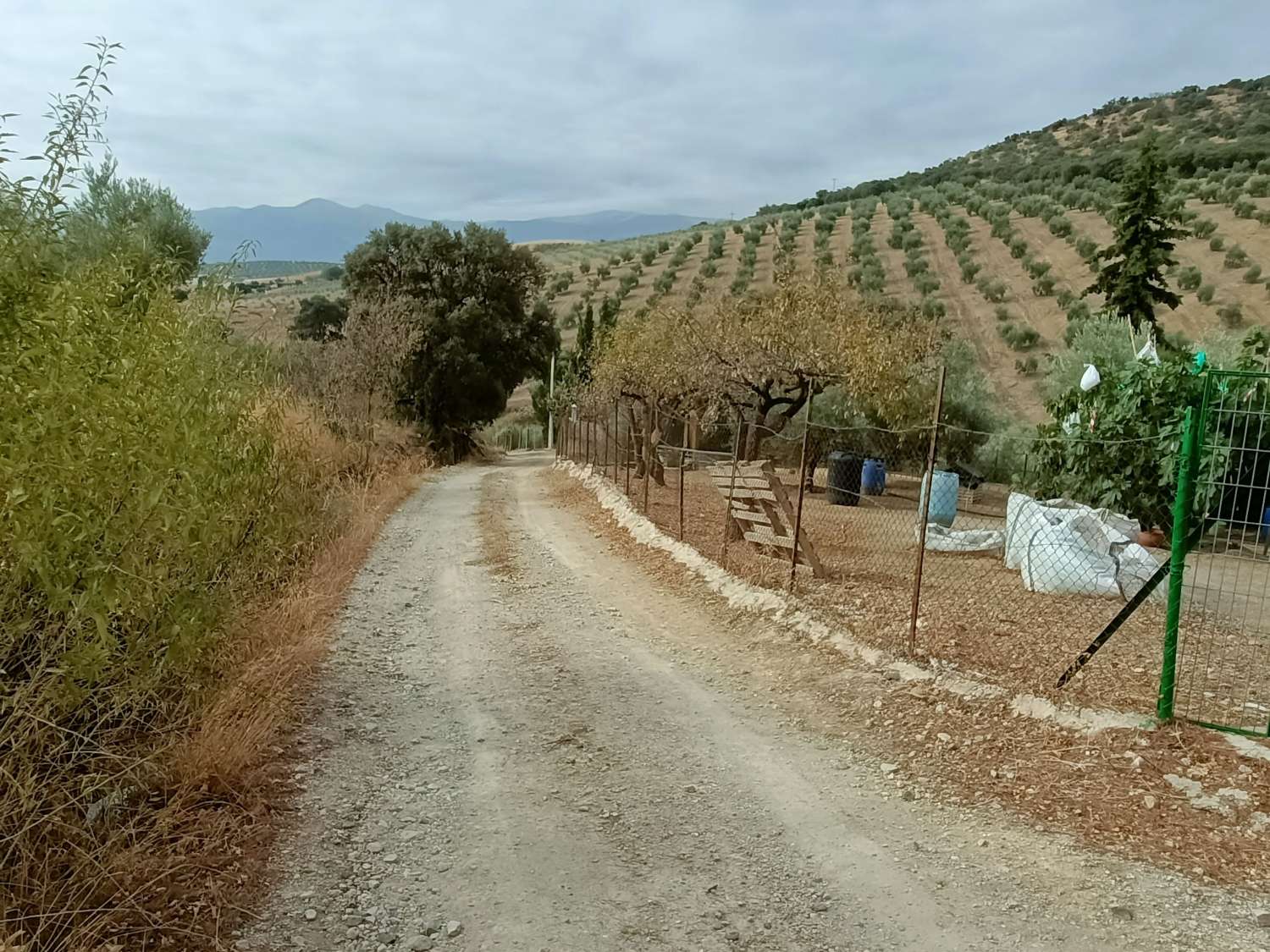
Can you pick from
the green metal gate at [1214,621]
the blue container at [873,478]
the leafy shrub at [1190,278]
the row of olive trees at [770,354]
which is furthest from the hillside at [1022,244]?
the green metal gate at [1214,621]

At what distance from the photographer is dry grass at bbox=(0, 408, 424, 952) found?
2.98 m

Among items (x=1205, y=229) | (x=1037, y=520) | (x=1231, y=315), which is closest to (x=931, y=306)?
(x=1231, y=315)

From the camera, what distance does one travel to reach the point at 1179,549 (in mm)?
4980

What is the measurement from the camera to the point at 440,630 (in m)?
7.67

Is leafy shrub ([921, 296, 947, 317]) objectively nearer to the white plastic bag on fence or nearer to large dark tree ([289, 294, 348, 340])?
the white plastic bag on fence

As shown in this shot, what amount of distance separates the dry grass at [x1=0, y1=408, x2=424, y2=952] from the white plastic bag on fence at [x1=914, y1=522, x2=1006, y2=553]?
7766 mm

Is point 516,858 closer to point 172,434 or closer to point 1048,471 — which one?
point 172,434

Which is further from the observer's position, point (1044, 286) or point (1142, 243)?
point (1044, 286)

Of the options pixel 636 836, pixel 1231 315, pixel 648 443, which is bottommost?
pixel 636 836

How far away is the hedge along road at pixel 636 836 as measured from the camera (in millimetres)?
3355

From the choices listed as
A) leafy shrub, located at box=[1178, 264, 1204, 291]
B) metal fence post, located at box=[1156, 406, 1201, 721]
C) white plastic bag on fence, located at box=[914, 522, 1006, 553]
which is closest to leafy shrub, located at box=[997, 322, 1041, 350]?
leafy shrub, located at box=[1178, 264, 1204, 291]

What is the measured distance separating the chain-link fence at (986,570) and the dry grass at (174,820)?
437 cm

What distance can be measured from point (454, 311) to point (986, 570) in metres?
23.9

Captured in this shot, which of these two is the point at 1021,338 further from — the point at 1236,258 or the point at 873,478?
the point at 873,478
